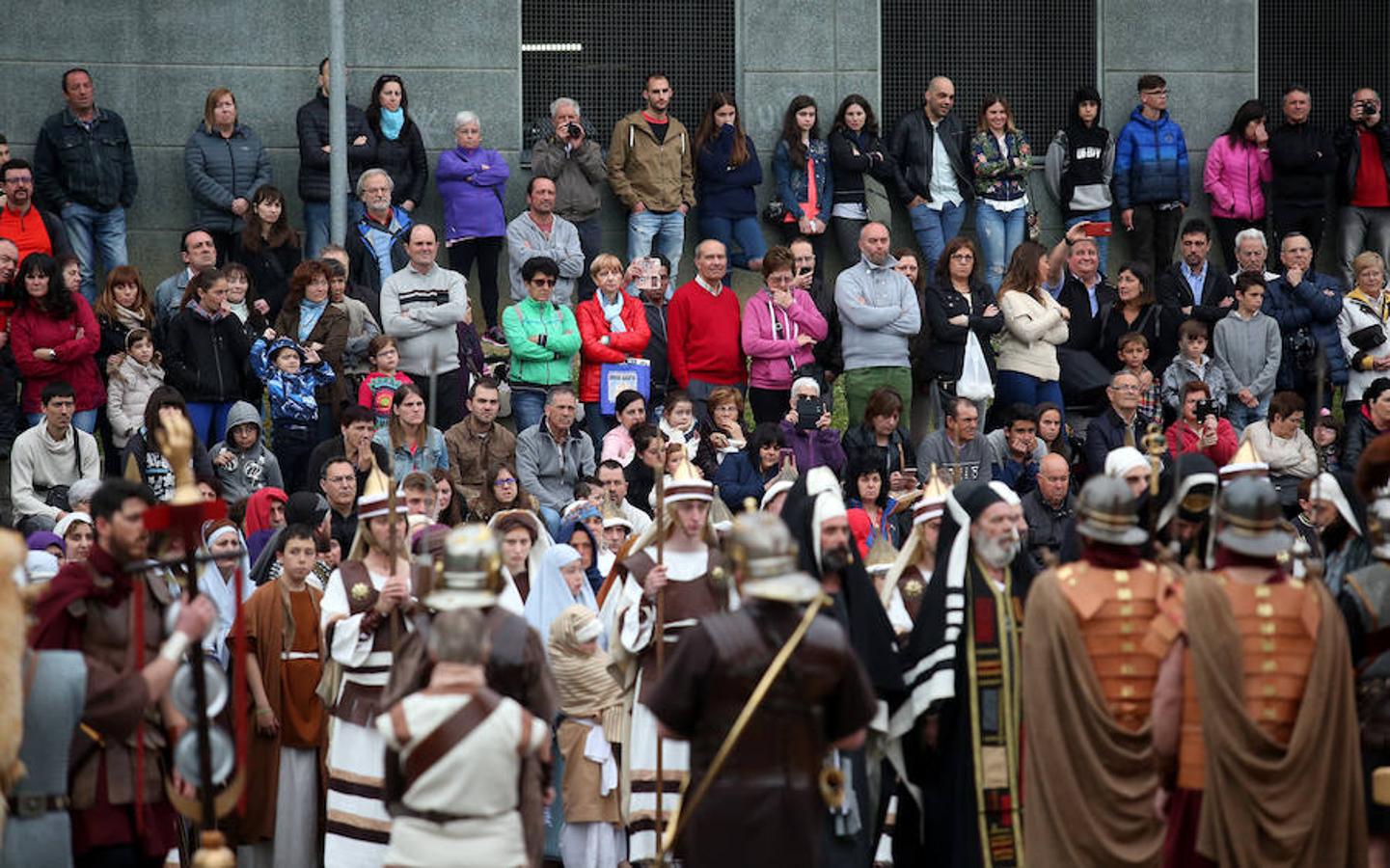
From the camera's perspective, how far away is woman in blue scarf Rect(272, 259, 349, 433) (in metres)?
17.0

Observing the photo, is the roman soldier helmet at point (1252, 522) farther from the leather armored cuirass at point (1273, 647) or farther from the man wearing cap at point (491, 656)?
the man wearing cap at point (491, 656)

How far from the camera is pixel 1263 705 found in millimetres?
9961

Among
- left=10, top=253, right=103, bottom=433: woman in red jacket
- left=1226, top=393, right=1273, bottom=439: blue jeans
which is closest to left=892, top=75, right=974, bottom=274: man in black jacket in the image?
left=1226, top=393, right=1273, bottom=439: blue jeans

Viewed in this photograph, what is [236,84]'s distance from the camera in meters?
20.5

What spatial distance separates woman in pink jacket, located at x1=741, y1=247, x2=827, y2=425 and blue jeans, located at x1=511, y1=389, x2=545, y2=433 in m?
1.58

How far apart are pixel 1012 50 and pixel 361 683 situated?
39.4 feet

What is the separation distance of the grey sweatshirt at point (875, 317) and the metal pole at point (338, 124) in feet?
12.5

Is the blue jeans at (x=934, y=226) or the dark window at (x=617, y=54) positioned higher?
the dark window at (x=617, y=54)

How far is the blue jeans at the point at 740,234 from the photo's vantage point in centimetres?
1988

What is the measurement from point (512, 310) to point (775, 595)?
841 centimetres

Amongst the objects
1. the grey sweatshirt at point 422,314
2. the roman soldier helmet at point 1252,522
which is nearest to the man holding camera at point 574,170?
the grey sweatshirt at point 422,314

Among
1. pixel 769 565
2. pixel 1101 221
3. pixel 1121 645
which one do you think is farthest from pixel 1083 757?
pixel 1101 221

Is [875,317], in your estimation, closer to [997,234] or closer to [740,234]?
[740,234]

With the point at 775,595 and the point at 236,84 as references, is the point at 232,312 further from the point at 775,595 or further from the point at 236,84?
the point at 775,595
